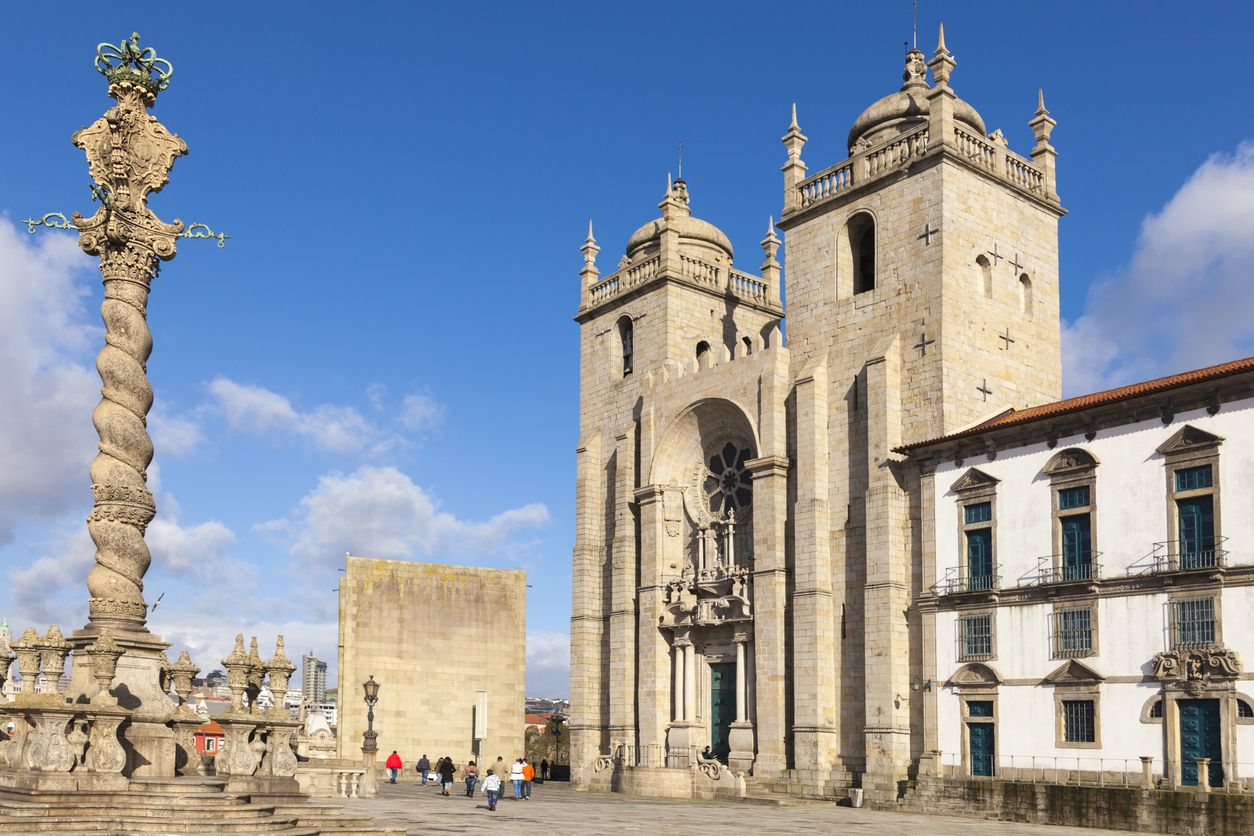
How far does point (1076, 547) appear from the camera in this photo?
97.7 ft

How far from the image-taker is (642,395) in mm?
44281

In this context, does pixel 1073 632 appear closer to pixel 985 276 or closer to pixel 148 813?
pixel 985 276

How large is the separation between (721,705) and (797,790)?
5390 mm

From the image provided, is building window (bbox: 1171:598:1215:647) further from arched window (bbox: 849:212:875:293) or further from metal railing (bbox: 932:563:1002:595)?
arched window (bbox: 849:212:875:293)

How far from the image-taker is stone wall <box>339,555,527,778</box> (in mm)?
46906

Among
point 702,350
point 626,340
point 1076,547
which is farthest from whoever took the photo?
point 626,340

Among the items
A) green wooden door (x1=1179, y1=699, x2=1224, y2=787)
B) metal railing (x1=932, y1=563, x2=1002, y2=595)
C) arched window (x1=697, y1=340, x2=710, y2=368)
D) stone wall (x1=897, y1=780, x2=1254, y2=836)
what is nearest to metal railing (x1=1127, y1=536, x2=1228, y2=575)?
green wooden door (x1=1179, y1=699, x2=1224, y2=787)

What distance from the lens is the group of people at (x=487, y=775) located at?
29.3 meters

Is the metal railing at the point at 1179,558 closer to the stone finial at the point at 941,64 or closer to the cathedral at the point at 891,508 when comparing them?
the cathedral at the point at 891,508

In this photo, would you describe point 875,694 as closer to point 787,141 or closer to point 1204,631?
point 1204,631

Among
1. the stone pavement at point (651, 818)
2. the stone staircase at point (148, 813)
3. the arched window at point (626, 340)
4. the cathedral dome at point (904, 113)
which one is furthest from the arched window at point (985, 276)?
the stone staircase at point (148, 813)

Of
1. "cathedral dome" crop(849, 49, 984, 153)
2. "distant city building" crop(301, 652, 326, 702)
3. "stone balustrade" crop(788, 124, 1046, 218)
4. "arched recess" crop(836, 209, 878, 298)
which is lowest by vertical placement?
"distant city building" crop(301, 652, 326, 702)

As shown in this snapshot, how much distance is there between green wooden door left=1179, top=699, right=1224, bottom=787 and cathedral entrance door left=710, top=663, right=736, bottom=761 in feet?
48.9

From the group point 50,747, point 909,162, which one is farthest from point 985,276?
point 50,747
